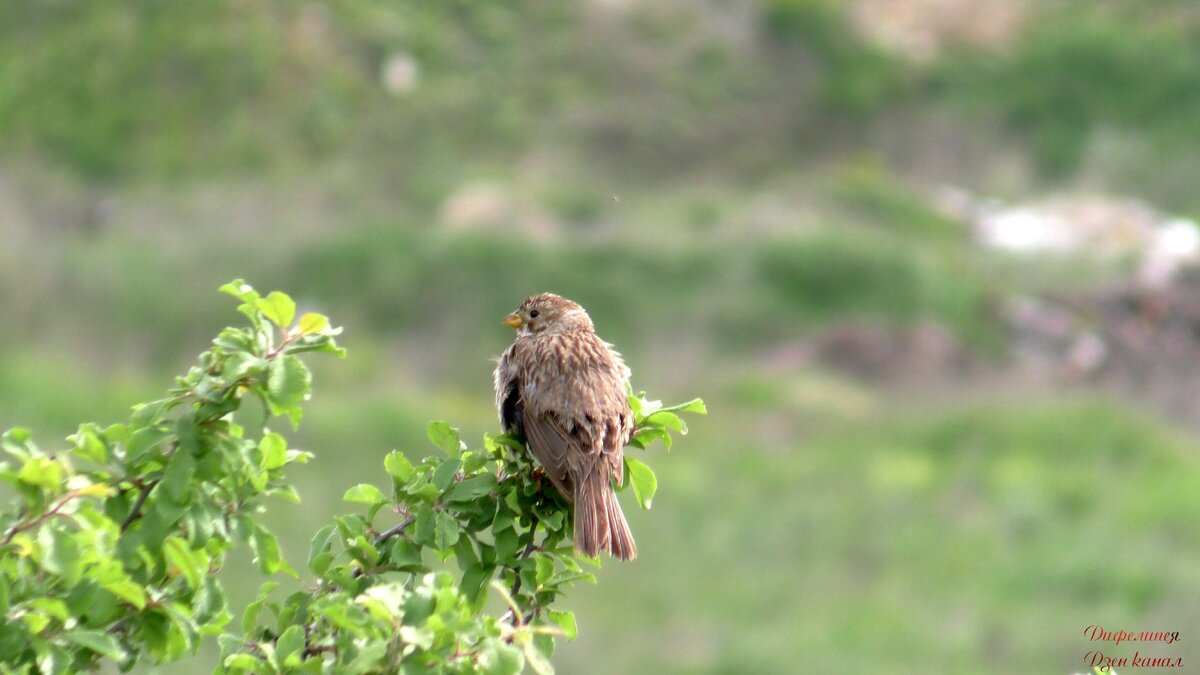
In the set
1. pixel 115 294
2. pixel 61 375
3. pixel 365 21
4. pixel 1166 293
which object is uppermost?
pixel 365 21

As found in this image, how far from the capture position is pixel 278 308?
3.33 meters

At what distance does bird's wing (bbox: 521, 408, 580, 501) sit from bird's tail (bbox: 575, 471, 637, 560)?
42 mm

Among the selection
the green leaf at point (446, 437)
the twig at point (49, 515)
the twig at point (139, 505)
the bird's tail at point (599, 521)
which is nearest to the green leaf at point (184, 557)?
the twig at point (139, 505)

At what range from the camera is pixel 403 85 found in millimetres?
25812

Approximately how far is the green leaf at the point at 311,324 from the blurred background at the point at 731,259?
390 inches

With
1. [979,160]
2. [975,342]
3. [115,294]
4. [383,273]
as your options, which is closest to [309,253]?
[383,273]

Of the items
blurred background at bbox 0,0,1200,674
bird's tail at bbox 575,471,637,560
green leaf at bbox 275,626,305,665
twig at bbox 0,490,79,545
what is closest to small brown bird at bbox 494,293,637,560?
bird's tail at bbox 575,471,637,560

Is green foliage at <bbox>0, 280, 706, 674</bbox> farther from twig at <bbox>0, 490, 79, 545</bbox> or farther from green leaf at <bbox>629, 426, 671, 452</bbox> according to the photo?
green leaf at <bbox>629, 426, 671, 452</bbox>

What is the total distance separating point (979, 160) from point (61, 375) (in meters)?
14.5

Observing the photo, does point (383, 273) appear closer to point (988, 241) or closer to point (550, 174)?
point (550, 174)

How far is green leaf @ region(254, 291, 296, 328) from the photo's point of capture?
3305 mm

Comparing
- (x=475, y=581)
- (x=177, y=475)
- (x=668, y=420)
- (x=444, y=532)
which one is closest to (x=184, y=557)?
(x=177, y=475)

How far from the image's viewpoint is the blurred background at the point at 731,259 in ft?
50.0

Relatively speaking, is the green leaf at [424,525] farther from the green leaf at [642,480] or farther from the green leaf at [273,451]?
the green leaf at [642,480]
